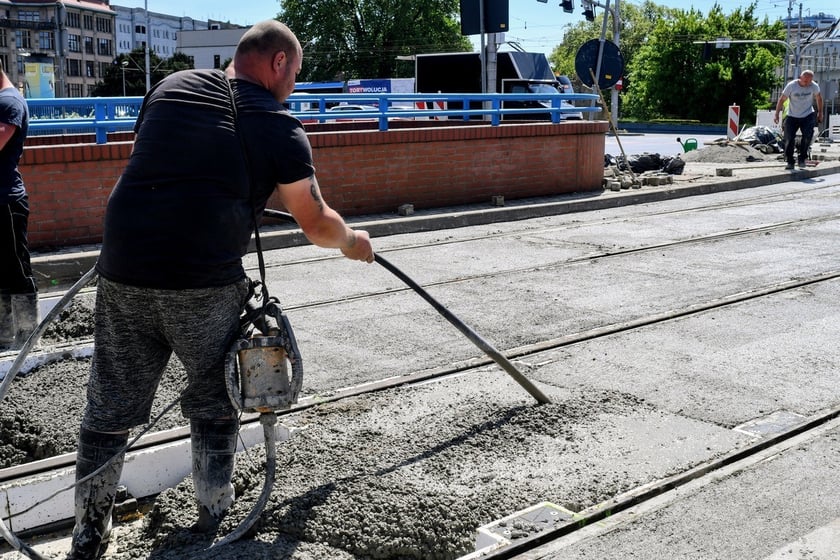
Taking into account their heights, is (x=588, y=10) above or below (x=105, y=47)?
below

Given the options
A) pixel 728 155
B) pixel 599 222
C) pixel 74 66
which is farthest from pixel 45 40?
pixel 599 222

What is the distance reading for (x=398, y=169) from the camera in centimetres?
1308

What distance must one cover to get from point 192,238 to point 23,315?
370cm

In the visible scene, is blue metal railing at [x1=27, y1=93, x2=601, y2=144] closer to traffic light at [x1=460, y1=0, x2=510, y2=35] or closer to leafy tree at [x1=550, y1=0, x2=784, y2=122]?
traffic light at [x1=460, y1=0, x2=510, y2=35]

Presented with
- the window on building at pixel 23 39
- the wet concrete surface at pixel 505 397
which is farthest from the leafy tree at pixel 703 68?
the window on building at pixel 23 39

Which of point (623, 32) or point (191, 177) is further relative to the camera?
point (623, 32)

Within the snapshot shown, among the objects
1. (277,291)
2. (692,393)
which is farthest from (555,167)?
(692,393)

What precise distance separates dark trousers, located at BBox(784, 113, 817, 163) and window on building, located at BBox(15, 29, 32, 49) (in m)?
116

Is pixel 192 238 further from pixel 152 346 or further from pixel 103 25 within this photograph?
pixel 103 25

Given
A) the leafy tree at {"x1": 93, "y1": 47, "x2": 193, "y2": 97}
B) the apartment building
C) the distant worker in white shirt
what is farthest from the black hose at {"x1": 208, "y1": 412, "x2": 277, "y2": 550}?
the apartment building

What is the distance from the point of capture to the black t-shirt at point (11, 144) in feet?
19.8

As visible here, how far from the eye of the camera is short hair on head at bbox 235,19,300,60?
3455 mm

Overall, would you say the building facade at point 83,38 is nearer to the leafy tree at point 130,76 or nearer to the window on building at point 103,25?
the window on building at point 103,25

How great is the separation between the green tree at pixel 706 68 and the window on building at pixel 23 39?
3249 inches
